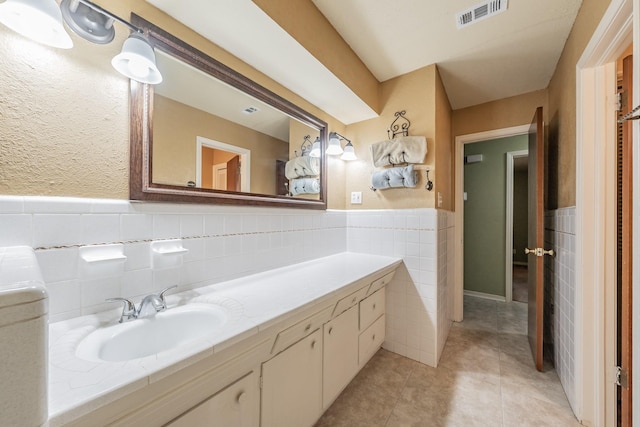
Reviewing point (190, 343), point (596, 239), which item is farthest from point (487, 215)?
point (190, 343)

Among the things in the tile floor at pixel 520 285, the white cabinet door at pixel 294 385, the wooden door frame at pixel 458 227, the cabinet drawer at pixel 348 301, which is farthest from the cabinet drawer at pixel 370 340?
the tile floor at pixel 520 285

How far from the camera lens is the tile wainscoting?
0.83 metres

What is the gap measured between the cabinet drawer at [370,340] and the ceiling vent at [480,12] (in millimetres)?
2194

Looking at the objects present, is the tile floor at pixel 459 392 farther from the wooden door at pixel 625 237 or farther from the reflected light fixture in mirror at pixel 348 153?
the reflected light fixture in mirror at pixel 348 153

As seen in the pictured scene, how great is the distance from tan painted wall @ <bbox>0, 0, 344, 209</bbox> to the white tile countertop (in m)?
0.50

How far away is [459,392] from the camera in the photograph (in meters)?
1.67

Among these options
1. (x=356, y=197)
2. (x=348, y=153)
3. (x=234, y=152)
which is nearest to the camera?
(x=234, y=152)

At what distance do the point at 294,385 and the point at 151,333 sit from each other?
67 centimetres

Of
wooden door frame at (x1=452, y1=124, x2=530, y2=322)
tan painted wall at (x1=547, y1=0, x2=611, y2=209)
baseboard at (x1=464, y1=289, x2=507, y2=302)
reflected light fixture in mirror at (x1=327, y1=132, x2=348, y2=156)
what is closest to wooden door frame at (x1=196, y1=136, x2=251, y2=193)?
reflected light fixture in mirror at (x1=327, y1=132, x2=348, y2=156)

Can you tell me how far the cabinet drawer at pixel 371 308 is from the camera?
5.81ft

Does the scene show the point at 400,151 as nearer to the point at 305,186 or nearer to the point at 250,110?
the point at 305,186

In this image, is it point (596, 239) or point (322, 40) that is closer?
point (596, 239)

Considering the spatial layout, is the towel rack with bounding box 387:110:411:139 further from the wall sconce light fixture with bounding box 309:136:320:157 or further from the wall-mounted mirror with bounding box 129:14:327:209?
the wall-mounted mirror with bounding box 129:14:327:209

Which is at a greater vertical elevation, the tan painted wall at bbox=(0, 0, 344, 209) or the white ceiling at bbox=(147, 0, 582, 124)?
the white ceiling at bbox=(147, 0, 582, 124)
